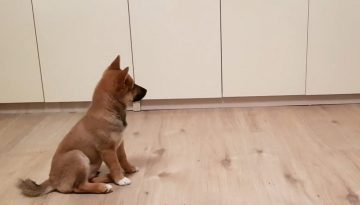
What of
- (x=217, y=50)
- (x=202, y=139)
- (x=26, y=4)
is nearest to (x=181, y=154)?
(x=202, y=139)

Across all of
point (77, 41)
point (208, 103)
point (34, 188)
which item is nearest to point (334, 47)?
point (208, 103)

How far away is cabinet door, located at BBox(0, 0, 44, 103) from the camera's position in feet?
8.98

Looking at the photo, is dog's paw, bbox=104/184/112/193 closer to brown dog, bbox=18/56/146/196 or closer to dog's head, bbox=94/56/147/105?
brown dog, bbox=18/56/146/196

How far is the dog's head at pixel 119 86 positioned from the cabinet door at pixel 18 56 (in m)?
1.15

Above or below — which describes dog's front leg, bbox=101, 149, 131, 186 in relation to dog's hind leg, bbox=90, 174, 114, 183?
above

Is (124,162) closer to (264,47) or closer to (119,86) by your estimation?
(119,86)

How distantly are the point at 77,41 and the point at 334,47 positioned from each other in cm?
166

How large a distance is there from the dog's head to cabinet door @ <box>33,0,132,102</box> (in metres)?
0.92

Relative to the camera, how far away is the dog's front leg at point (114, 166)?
71.9 inches

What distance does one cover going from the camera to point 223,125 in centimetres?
259

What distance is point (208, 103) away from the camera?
2938mm

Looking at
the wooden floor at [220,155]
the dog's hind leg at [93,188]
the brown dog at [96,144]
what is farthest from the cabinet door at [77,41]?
the dog's hind leg at [93,188]

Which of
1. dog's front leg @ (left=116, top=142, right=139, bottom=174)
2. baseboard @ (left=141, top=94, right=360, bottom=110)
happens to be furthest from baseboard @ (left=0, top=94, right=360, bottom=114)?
dog's front leg @ (left=116, top=142, right=139, bottom=174)

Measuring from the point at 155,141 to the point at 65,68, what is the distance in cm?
88
